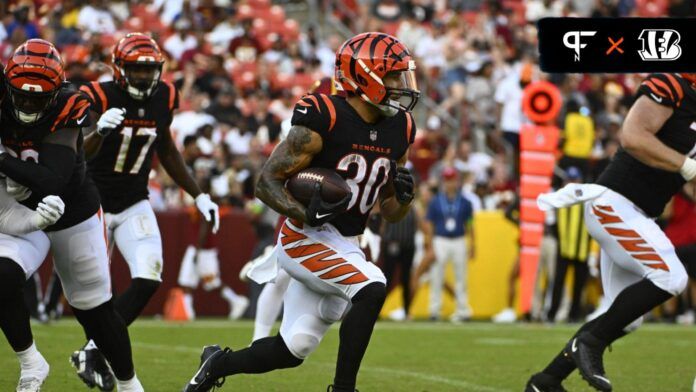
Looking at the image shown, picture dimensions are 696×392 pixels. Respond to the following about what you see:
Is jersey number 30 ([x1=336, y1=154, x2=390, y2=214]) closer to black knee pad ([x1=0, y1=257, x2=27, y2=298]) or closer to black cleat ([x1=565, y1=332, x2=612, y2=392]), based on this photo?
black cleat ([x1=565, y1=332, x2=612, y2=392])

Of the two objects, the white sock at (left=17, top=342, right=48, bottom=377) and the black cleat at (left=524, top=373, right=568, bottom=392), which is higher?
the white sock at (left=17, top=342, right=48, bottom=377)

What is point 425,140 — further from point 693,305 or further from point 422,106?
point 693,305

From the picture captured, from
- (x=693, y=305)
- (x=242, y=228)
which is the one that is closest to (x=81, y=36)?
(x=242, y=228)

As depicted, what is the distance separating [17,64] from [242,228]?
7.96 metres

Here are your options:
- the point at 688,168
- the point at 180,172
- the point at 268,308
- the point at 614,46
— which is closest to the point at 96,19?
the point at 614,46

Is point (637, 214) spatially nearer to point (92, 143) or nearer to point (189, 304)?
point (92, 143)

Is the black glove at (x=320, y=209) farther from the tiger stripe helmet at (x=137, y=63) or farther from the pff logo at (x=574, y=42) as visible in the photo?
the pff logo at (x=574, y=42)

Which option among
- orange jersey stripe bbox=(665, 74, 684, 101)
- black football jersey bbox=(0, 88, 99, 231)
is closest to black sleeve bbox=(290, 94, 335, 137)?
black football jersey bbox=(0, 88, 99, 231)

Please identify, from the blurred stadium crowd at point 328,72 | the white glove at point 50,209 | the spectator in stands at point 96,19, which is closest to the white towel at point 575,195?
the white glove at point 50,209

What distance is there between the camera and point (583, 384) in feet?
23.0

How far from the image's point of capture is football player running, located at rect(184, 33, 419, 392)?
499 cm

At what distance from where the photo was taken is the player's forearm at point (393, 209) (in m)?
5.36

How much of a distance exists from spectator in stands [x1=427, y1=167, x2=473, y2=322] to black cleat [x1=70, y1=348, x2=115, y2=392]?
283 inches

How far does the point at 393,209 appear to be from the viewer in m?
5.40
